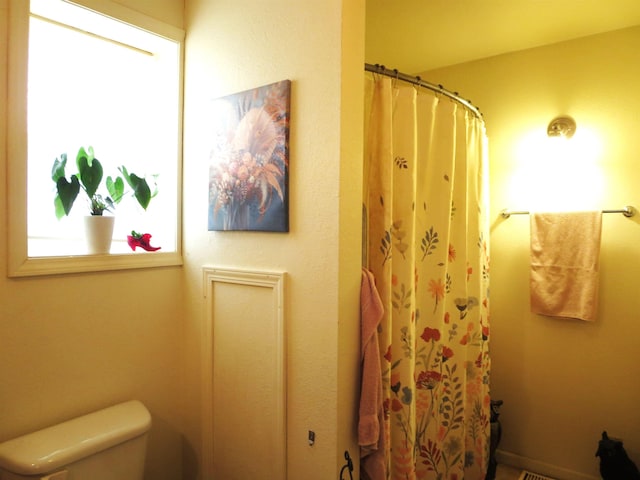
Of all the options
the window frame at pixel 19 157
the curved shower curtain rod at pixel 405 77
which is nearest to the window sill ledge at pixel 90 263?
the window frame at pixel 19 157

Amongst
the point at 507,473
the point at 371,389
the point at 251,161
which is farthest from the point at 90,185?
the point at 507,473

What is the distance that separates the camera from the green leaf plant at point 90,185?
50.6 inches

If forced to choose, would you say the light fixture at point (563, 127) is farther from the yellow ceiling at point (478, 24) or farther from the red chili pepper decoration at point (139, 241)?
the red chili pepper decoration at point (139, 241)

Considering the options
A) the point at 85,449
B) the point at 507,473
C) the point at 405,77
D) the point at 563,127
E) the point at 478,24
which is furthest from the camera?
the point at 507,473

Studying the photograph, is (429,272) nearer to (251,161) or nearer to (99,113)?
(251,161)

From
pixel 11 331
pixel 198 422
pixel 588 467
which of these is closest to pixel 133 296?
pixel 11 331

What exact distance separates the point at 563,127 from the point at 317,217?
5.57 ft

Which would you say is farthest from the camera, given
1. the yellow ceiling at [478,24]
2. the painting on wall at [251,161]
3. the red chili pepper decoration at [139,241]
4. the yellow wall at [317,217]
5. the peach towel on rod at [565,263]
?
the peach towel on rod at [565,263]

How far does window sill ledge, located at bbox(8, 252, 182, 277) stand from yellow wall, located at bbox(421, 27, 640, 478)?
1.93 m

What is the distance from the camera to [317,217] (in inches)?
47.3

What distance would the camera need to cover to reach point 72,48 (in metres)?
1.47

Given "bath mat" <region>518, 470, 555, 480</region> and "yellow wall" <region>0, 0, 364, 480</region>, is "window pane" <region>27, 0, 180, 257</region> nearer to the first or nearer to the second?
"yellow wall" <region>0, 0, 364, 480</region>

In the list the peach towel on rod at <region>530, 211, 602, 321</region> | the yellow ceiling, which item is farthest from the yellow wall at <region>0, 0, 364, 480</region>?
the peach towel on rod at <region>530, 211, 602, 321</region>

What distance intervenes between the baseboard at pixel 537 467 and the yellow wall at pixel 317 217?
1578mm
